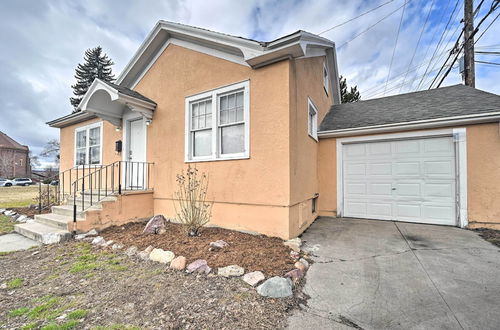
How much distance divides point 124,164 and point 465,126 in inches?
399

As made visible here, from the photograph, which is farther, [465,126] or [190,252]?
[465,126]

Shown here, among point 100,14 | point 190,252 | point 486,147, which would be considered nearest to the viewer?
point 190,252

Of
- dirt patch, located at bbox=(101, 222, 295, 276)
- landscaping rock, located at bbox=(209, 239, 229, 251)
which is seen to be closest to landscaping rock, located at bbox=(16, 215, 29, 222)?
dirt patch, located at bbox=(101, 222, 295, 276)

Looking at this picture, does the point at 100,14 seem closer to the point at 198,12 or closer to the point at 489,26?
the point at 198,12

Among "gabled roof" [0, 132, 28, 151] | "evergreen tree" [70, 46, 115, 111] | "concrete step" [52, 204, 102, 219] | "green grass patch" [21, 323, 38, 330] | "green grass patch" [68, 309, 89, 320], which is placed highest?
"evergreen tree" [70, 46, 115, 111]

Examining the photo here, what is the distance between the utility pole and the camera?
28.3ft

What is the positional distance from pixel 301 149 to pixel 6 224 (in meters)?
8.99

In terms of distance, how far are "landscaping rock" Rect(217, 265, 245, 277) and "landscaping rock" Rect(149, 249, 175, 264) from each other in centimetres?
101

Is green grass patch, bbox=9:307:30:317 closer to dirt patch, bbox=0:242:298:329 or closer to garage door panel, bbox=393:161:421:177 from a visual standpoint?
dirt patch, bbox=0:242:298:329

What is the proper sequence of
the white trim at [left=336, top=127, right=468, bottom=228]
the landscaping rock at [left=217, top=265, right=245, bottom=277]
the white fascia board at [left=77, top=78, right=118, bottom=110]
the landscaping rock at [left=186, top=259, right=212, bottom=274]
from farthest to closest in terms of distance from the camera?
1. the white fascia board at [left=77, top=78, right=118, bottom=110]
2. the white trim at [left=336, top=127, right=468, bottom=228]
3. the landscaping rock at [left=186, top=259, right=212, bottom=274]
4. the landscaping rock at [left=217, top=265, right=245, bottom=277]

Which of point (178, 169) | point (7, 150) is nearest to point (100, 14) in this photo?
point (178, 169)

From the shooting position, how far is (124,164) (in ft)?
23.9

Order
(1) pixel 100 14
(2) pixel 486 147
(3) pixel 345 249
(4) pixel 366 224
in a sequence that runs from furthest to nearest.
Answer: (1) pixel 100 14 → (4) pixel 366 224 → (2) pixel 486 147 → (3) pixel 345 249

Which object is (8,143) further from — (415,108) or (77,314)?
(415,108)
